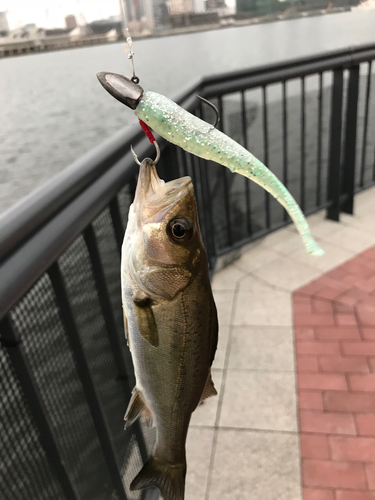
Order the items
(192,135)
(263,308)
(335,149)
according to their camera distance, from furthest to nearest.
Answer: (335,149)
(263,308)
(192,135)

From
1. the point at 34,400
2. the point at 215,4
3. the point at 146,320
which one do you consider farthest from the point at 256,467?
the point at 215,4

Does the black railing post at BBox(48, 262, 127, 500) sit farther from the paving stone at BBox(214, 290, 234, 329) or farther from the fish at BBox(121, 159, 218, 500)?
the paving stone at BBox(214, 290, 234, 329)

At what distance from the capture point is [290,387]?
112 inches

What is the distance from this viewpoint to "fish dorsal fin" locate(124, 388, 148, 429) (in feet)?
3.98

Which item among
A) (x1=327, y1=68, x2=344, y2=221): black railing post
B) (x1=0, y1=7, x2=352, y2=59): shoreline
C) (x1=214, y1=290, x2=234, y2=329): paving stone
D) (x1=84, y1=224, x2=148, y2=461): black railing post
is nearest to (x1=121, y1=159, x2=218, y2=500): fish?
(x1=0, y1=7, x2=352, y2=59): shoreline

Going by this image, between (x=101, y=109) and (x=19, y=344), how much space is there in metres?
45.5

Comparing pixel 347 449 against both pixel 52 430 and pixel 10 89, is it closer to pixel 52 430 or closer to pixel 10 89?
pixel 52 430

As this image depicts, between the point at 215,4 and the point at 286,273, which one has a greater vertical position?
the point at 215,4

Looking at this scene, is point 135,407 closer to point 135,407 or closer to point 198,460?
point 135,407

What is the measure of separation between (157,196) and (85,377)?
87cm

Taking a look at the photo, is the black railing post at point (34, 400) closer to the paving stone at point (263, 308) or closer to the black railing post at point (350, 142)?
the paving stone at point (263, 308)

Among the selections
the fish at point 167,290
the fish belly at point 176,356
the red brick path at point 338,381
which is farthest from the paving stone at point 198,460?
the fish at point 167,290

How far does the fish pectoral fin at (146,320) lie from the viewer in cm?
99

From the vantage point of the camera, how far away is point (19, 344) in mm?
1078
